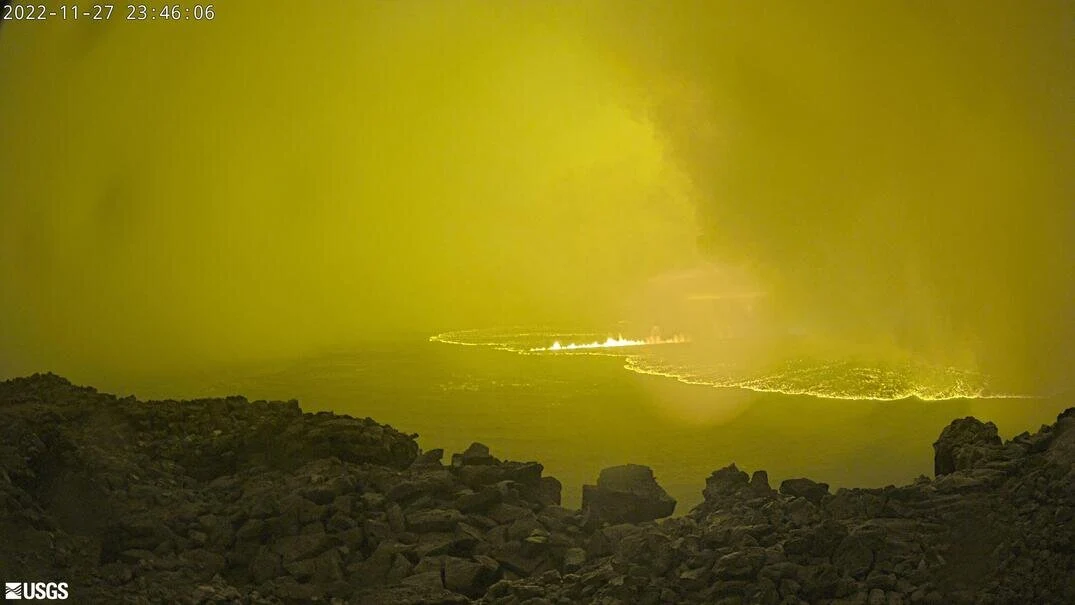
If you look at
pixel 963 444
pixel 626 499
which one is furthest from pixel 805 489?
pixel 963 444

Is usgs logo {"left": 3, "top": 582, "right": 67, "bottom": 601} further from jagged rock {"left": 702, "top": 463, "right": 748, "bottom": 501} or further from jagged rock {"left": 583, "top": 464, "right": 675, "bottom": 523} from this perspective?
jagged rock {"left": 702, "top": 463, "right": 748, "bottom": 501}

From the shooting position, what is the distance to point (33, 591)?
9.15m

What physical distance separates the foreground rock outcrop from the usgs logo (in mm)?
139

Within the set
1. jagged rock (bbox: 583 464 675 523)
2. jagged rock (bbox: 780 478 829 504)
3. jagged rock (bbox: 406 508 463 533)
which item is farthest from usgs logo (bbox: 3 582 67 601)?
jagged rock (bbox: 780 478 829 504)

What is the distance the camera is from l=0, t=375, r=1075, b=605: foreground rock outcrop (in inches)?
342

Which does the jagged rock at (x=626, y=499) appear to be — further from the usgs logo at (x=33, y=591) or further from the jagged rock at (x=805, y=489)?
the usgs logo at (x=33, y=591)

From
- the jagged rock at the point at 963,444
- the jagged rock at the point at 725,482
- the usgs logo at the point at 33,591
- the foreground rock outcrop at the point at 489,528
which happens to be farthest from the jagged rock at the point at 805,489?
the usgs logo at the point at 33,591

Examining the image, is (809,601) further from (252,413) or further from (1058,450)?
(252,413)

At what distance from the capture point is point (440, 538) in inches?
398

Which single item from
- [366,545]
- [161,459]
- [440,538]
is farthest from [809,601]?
[161,459]

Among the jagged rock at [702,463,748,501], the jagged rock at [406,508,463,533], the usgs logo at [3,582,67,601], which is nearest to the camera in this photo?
the usgs logo at [3,582,67,601]

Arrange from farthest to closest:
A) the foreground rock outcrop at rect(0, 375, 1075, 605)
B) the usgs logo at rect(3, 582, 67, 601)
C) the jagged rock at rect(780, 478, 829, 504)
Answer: the jagged rock at rect(780, 478, 829, 504)
the usgs logo at rect(3, 582, 67, 601)
the foreground rock outcrop at rect(0, 375, 1075, 605)

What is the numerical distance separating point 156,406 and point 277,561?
624 cm

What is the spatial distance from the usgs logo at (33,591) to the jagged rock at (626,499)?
561 centimetres
